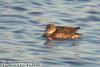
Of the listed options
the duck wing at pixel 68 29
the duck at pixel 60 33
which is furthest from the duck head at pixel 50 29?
the duck wing at pixel 68 29

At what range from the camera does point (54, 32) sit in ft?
63.2

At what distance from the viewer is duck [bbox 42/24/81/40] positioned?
18.6 m

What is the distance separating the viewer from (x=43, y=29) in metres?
19.6

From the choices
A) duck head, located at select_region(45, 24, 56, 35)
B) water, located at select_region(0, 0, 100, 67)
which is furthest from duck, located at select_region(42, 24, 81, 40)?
water, located at select_region(0, 0, 100, 67)

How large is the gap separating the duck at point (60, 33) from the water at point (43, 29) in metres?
0.28

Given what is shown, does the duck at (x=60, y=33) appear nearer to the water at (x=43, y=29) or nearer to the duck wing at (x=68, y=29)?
the duck wing at (x=68, y=29)

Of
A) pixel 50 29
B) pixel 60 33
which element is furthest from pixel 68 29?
pixel 50 29

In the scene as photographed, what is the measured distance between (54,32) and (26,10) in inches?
147

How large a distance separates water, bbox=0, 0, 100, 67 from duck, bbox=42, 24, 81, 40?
0.28 metres

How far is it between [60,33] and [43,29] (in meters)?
0.86

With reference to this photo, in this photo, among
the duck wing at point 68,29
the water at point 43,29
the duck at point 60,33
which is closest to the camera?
the water at point 43,29

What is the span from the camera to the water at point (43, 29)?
1565 centimetres

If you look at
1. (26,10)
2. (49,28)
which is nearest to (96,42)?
(49,28)

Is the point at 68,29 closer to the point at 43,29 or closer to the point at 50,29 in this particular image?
the point at 50,29
